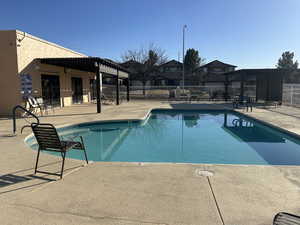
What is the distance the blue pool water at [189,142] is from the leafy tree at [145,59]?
20470 mm

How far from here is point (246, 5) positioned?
11.0 metres

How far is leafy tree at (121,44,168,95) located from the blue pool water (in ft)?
67.2

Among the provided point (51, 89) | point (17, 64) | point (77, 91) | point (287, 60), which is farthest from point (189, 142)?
point (287, 60)

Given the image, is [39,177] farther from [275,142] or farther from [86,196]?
[275,142]

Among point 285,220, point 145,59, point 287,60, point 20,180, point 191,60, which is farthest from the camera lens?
point 287,60

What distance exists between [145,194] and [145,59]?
97.7 ft

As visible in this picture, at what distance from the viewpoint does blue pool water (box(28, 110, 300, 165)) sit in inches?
223

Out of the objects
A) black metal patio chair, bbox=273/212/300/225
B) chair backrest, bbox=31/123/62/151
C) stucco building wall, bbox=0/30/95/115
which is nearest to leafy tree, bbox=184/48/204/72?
stucco building wall, bbox=0/30/95/115

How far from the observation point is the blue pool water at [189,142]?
223 inches

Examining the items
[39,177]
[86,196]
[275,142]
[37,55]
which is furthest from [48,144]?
[37,55]

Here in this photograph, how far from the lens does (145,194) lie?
280cm

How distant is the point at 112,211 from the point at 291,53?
56749mm

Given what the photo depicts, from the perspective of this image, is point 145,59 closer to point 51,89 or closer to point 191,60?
point 191,60

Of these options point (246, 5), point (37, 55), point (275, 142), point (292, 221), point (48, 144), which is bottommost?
point (275, 142)
